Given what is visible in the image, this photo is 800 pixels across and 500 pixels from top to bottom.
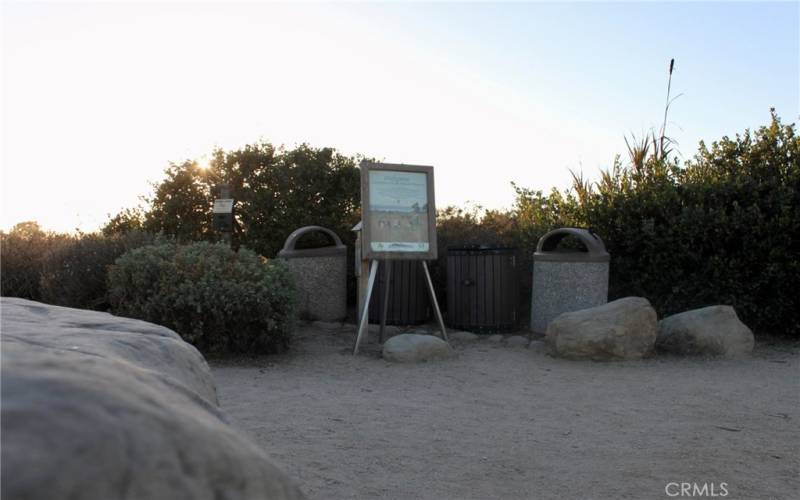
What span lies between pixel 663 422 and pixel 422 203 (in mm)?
4010

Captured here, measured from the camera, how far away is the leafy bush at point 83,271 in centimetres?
779

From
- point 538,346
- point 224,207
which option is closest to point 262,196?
point 224,207

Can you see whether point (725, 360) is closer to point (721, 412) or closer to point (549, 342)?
point (549, 342)

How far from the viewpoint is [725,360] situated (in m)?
6.66

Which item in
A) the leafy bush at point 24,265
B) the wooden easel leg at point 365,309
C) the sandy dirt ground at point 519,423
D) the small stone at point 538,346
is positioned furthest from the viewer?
the leafy bush at point 24,265

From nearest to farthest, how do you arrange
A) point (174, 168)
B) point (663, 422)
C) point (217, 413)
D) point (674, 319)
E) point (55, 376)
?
point (55, 376) < point (217, 413) < point (663, 422) < point (674, 319) < point (174, 168)

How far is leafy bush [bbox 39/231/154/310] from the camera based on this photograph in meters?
7.79

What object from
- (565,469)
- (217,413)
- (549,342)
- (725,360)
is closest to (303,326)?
(549,342)

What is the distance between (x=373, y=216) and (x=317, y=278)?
169 centimetres

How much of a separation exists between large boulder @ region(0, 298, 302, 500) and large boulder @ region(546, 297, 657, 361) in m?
5.80

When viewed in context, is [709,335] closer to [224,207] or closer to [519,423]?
[519,423]

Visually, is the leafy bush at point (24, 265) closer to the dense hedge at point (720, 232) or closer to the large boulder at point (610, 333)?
the large boulder at point (610, 333)

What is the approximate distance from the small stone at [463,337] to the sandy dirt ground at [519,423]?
0.84 metres

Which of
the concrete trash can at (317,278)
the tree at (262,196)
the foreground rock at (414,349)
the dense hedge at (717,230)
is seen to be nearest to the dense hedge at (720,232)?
the dense hedge at (717,230)
